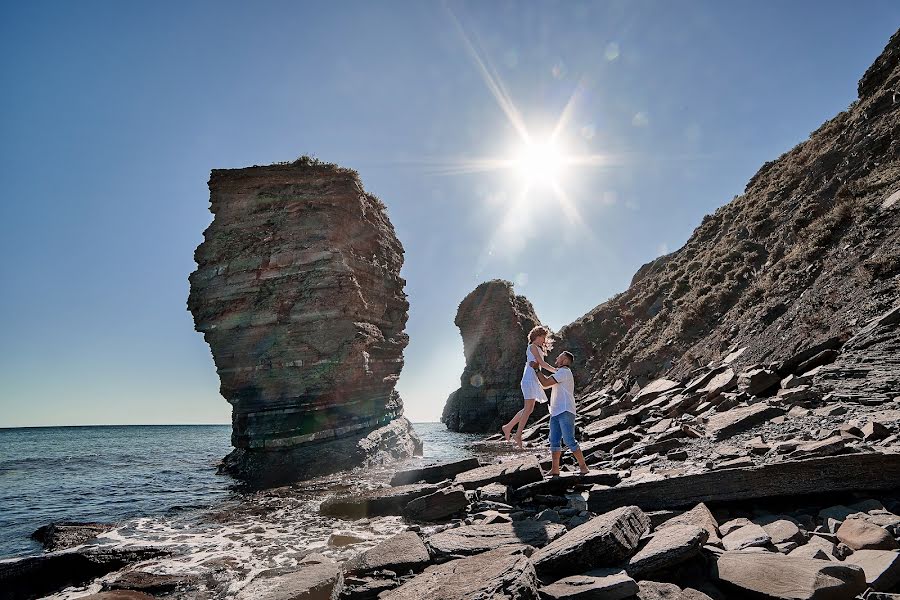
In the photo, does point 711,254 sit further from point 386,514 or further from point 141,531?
point 141,531

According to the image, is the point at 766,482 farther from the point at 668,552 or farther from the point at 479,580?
the point at 479,580

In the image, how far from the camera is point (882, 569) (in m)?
3.14

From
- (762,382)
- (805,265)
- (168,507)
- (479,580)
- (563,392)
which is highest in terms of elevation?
(805,265)

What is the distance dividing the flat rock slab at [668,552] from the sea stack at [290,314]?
16.7m

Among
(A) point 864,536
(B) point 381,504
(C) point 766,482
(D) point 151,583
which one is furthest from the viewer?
(B) point 381,504

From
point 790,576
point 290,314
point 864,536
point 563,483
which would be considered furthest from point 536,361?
point 290,314

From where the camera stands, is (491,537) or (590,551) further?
(491,537)

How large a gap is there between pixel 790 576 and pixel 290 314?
802 inches

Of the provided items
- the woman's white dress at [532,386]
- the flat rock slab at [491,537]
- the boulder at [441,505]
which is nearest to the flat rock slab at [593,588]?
the flat rock slab at [491,537]

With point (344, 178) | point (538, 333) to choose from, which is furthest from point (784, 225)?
point (344, 178)

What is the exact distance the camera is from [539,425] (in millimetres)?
23703

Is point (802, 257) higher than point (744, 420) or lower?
higher

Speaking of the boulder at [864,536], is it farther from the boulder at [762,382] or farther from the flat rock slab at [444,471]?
the flat rock slab at [444,471]

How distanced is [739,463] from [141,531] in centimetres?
1209
